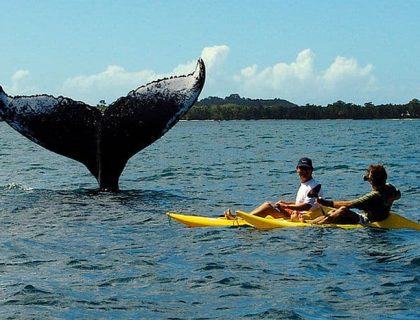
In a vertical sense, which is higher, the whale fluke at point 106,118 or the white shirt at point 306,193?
the whale fluke at point 106,118

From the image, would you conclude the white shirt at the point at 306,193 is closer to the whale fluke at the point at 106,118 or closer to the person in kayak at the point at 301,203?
the person in kayak at the point at 301,203

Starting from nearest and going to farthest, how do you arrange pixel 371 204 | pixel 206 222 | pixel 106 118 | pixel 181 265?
pixel 181 265, pixel 371 204, pixel 206 222, pixel 106 118

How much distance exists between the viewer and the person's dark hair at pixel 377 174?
11195 mm

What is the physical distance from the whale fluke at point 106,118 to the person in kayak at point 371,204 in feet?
7.69

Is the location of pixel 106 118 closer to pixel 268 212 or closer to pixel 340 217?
pixel 268 212

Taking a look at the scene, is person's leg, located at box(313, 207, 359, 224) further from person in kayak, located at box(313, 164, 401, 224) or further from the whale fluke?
the whale fluke

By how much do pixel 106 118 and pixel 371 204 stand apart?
3.82m

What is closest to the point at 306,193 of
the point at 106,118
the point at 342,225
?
the point at 342,225

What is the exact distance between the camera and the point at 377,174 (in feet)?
36.7

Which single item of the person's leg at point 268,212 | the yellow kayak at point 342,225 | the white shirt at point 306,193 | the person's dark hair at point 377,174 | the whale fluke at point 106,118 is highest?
the whale fluke at point 106,118

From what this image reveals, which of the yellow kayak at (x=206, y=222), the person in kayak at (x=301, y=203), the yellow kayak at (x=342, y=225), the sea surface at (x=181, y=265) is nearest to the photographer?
the sea surface at (x=181, y=265)

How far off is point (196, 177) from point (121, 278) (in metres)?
13.3

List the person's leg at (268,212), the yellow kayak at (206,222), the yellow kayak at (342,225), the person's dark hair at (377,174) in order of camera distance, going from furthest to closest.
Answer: the person's leg at (268,212) → the yellow kayak at (206,222) → the yellow kayak at (342,225) → the person's dark hair at (377,174)

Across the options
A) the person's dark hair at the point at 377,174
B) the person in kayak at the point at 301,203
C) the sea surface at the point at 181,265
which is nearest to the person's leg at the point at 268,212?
the person in kayak at the point at 301,203
